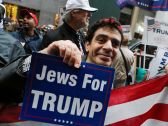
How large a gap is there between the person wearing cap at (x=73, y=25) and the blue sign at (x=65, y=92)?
218cm

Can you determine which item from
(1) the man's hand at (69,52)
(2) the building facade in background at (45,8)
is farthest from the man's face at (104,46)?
(2) the building facade in background at (45,8)

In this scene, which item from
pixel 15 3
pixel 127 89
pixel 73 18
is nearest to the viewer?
pixel 127 89

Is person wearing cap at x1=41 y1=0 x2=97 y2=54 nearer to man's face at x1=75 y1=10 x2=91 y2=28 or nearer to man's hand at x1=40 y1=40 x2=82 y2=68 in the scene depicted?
man's face at x1=75 y1=10 x2=91 y2=28

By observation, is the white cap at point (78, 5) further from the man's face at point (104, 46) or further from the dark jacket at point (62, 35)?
the man's face at point (104, 46)

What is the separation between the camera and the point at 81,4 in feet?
14.5

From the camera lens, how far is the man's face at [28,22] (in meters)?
5.97

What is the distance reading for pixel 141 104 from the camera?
98.8 inches

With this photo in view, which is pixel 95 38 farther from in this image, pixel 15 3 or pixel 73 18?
pixel 15 3

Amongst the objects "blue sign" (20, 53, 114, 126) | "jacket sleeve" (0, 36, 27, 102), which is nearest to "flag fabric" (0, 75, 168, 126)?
"blue sign" (20, 53, 114, 126)

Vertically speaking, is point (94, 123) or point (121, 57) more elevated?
point (94, 123)

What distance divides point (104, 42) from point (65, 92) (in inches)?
32.5

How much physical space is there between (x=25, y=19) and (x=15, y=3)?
59.2 ft

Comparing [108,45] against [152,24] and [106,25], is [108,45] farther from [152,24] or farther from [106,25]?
[152,24]

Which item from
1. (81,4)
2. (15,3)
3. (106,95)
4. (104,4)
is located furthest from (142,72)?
(15,3)
